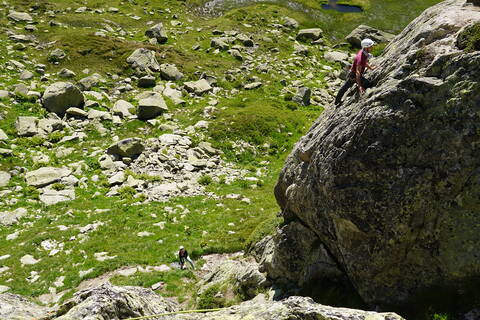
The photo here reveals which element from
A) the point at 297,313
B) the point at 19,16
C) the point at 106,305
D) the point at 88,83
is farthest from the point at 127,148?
the point at 19,16

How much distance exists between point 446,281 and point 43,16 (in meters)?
80.3

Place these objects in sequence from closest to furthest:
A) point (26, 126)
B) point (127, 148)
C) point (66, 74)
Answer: point (127, 148) → point (26, 126) → point (66, 74)

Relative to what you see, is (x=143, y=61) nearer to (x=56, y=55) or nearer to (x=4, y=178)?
(x=56, y=55)

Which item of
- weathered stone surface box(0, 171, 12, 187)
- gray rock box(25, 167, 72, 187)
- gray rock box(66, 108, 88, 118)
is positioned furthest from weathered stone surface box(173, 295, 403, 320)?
gray rock box(66, 108, 88, 118)

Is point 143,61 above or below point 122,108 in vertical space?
above

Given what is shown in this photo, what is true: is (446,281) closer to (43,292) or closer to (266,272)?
(266,272)

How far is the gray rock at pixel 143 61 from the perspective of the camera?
166 ft

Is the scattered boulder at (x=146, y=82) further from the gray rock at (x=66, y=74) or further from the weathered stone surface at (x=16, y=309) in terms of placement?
the weathered stone surface at (x=16, y=309)

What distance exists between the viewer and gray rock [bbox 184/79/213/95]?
48094 mm

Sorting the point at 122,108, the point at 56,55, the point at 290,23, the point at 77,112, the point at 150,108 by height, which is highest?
the point at 290,23

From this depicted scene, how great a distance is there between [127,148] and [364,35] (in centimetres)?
5780

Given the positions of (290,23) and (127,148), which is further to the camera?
(290,23)

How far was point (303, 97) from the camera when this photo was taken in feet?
160

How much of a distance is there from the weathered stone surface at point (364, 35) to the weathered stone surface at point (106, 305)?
70579 mm
